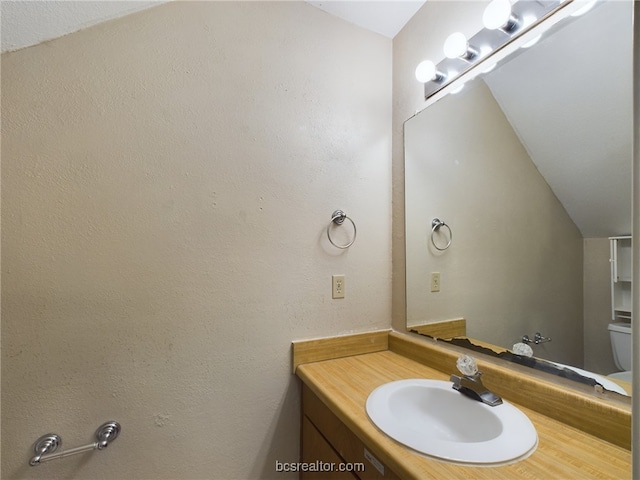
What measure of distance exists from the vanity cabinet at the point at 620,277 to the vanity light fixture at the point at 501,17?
2.35ft

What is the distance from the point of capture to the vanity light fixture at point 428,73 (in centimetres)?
115

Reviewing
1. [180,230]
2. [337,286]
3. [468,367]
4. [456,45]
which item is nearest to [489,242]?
[468,367]

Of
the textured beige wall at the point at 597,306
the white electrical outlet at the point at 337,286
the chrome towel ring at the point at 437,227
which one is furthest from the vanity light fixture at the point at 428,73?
the white electrical outlet at the point at 337,286

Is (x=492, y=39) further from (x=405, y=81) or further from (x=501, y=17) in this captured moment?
(x=405, y=81)

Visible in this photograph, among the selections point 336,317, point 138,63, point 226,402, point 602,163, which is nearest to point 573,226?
point 602,163

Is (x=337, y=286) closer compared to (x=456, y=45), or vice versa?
(x=456, y=45)

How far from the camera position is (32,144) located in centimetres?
83

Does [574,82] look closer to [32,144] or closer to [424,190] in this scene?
[424,190]

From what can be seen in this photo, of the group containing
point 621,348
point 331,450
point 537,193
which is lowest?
point 331,450

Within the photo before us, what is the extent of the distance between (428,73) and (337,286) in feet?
3.27

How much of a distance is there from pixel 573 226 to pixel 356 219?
A: 2.52 ft

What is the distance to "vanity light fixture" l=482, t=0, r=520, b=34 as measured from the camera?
849 millimetres

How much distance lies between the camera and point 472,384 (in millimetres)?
882

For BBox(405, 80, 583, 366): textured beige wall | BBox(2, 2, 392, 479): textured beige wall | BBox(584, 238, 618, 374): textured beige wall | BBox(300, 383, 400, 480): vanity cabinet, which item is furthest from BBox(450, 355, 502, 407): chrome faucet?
BBox(2, 2, 392, 479): textured beige wall
